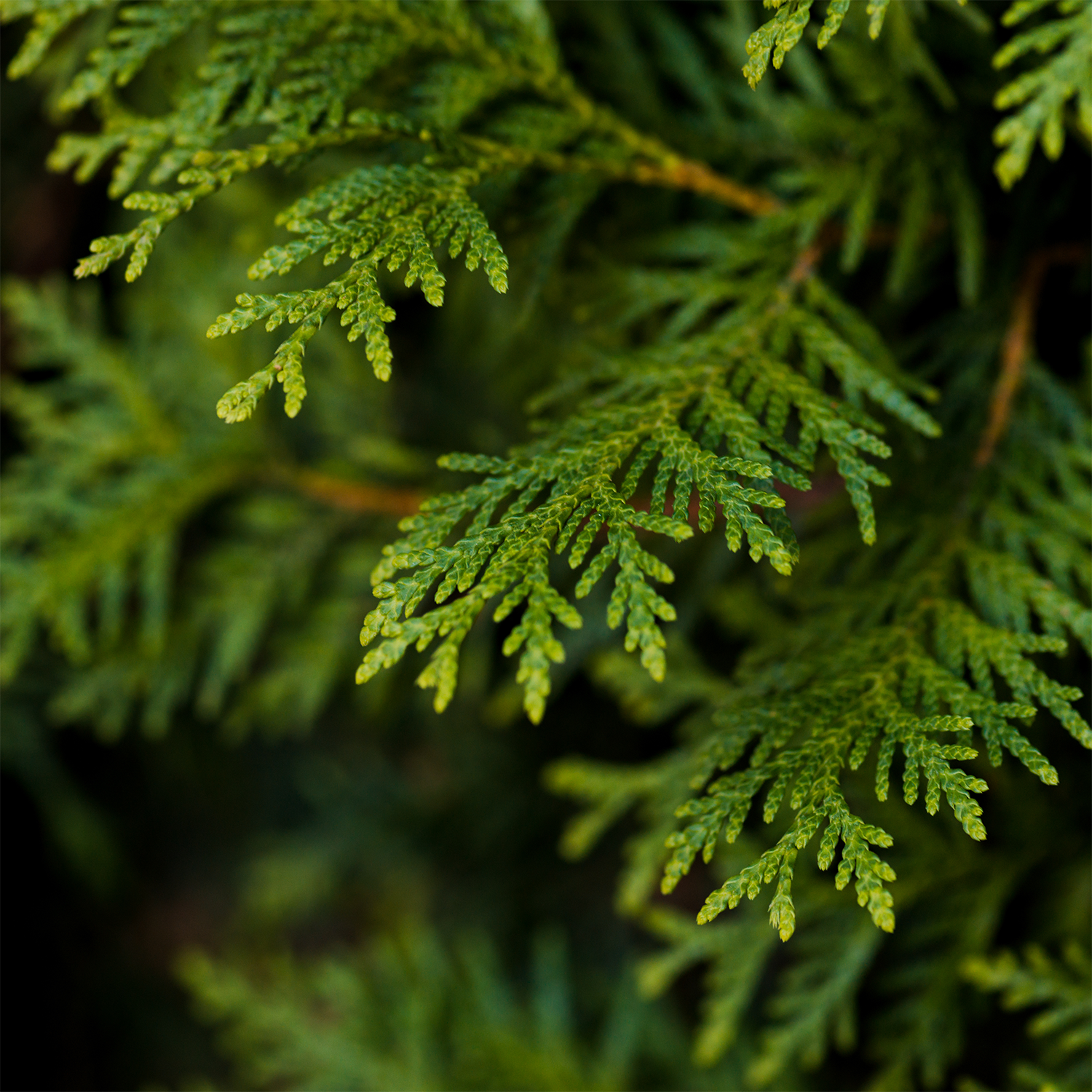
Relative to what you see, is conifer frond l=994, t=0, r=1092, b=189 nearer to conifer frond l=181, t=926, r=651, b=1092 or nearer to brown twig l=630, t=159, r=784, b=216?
brown twig l=630, t=159, r=784, b=216

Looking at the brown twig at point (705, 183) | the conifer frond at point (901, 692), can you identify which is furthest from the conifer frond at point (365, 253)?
the conifer frond at point (901, 692)

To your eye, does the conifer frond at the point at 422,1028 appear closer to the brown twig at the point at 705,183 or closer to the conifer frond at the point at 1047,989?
the conifer frond at the point at 1047,989

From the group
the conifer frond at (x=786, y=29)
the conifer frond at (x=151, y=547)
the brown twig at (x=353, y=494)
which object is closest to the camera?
the conifer frond at (x=786, y=29)

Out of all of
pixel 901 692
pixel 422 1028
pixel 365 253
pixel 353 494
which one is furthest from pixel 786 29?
pixel 422 1028

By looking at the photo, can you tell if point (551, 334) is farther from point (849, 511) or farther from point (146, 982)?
point (146, 982)

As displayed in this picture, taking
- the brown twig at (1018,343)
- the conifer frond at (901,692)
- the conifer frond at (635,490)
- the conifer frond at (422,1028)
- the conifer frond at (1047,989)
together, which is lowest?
the conifer frond at (1047,989)

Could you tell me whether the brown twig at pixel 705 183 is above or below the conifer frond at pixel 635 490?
above

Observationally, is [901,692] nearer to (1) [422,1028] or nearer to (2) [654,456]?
(2) [654,456]

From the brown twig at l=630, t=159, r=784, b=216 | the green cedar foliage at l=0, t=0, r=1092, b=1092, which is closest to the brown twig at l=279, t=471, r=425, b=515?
the green cedar foliage at l=0, t=0, r=1092, b=1092
